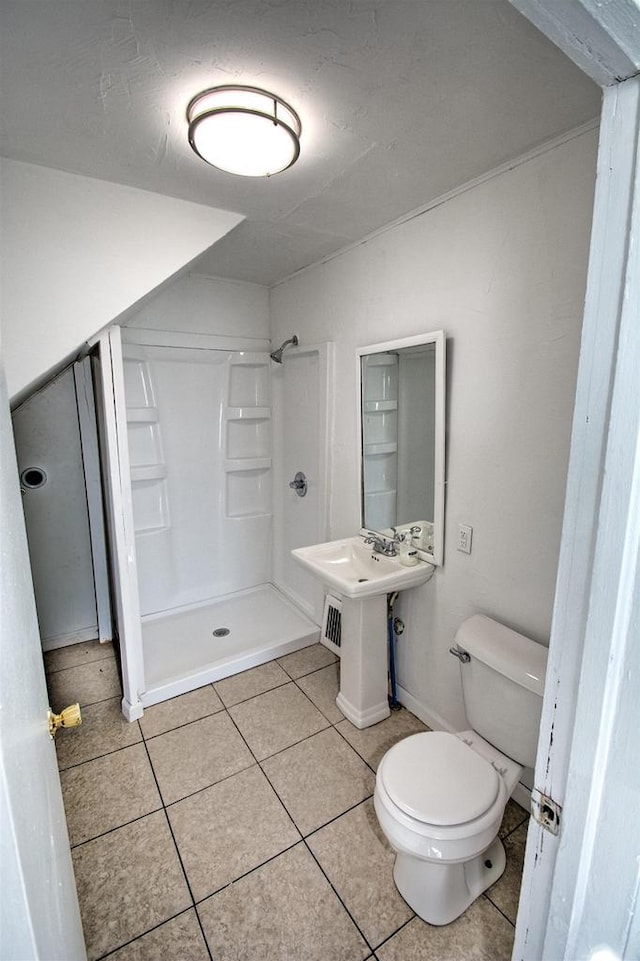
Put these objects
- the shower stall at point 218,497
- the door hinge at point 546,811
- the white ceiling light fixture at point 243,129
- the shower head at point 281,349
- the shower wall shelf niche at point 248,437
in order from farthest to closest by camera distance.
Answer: the shower wall shelf niche at point 248,437, the shower head at point 281,349, the shower stall at point 218,497, the white ceiling light fixture at point 243,129, the door hinge at point 546,811

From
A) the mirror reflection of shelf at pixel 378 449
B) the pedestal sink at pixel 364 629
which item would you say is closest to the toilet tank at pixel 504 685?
the pedestal sink at pixel 364 629

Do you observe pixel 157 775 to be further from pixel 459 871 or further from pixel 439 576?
pixel 439 576

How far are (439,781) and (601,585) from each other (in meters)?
1.06

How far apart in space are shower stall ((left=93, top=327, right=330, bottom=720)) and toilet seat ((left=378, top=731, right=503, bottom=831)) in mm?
1285

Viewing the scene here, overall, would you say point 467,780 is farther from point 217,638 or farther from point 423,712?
point 217,638

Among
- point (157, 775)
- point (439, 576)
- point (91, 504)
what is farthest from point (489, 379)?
point (91, 504)

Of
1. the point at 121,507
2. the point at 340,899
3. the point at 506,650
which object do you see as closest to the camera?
the point at 340,899

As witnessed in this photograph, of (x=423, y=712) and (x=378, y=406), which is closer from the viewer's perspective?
(x=423, y=712)

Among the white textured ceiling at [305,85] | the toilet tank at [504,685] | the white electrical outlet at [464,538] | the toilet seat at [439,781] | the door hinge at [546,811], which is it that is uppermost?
the white textured ceiling at [305,85]

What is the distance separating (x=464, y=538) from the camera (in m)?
1.77

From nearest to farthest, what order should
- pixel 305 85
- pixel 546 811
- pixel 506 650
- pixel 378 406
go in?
1. pixel 546 811
2. pixel 305 85
3. pixel 506 650
4. pixel 378 406

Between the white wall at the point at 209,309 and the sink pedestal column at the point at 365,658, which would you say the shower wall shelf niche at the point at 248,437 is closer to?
the white wall at the point at 209,309

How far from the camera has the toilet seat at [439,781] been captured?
1.22 metres

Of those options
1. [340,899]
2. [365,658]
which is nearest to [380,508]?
[365,658]
